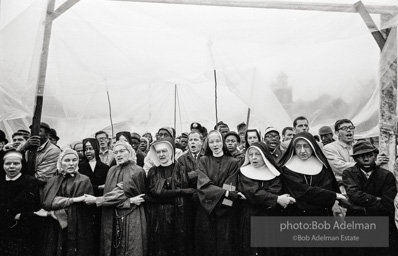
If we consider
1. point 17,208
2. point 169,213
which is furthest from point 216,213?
point 17,208

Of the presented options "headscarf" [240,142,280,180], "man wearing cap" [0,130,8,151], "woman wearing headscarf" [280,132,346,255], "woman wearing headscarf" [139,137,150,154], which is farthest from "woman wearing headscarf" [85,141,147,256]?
"woman wearing headscarf" [139,137,150,154]

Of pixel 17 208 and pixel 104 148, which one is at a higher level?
pixel 104 148

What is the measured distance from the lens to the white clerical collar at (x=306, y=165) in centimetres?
441

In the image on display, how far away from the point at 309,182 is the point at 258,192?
580mm

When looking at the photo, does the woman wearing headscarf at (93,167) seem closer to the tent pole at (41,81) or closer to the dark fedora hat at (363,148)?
the tent pole at (41,81)

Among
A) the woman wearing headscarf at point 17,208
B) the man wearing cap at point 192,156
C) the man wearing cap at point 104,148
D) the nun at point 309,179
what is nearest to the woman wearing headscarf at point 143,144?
the man wearing cap at point 104,148

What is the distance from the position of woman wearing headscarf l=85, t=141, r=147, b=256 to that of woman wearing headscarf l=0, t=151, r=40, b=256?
0.65m

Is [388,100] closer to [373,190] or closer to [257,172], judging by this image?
[373,190]

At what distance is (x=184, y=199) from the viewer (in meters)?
4.62

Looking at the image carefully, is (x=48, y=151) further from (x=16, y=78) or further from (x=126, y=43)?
(x=126, y=43)

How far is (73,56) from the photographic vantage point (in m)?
4.74

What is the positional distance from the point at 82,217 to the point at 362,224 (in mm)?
3131

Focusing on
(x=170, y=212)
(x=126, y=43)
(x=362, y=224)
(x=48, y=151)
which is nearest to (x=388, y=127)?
(x=362, y=224)

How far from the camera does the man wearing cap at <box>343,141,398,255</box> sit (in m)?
4.17
